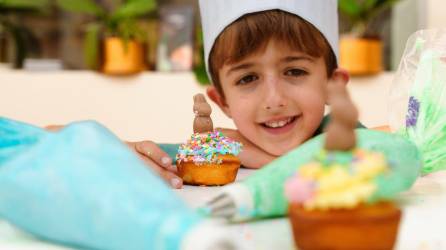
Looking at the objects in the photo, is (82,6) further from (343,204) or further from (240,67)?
(343,204)

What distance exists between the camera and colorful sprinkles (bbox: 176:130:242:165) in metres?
0.87

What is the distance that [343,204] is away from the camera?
0.41m

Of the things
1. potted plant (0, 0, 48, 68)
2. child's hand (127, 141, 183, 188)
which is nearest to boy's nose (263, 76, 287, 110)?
child's hand (127, 141, 183, 188)

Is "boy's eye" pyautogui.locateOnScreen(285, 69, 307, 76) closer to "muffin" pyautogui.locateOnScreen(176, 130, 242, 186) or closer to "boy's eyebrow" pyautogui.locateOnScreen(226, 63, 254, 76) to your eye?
"boy's eyebrow" pyautogui.locateOnScreen(226, 63, 254, 76)

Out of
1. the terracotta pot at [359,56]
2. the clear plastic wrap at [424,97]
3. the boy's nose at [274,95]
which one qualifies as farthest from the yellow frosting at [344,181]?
the terracotta pot at [359,56]

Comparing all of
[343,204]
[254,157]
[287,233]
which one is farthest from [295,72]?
[343,204]

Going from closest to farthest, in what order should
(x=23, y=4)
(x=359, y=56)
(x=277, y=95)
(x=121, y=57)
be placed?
(x=277, y=95) < (x=359, y=56) < (x=121, y=57) < (x=23, y=4)

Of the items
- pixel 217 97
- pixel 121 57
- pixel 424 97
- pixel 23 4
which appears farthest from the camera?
pixel 23 4

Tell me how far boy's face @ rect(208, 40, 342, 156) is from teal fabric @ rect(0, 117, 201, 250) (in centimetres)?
59

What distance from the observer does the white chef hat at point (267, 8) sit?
42.1 inches

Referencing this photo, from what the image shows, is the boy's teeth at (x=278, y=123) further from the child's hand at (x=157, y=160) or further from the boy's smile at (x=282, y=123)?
the child's hand at (x=157, y=160)

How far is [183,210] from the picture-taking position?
0.44 meters

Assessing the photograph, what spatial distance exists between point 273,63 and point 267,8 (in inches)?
→ 3.7

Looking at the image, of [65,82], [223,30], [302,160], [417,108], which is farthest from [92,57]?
[302,160]
